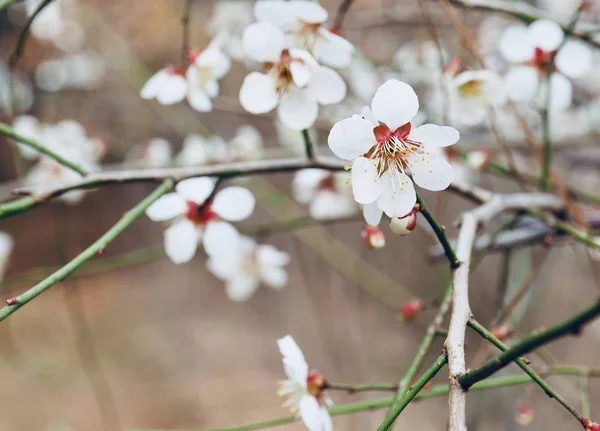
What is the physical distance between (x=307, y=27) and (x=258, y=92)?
0.30 feet

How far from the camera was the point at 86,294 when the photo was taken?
11.9 ft

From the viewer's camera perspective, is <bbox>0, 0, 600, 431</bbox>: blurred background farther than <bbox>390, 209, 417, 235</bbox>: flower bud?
Yes

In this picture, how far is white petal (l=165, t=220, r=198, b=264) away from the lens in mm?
560

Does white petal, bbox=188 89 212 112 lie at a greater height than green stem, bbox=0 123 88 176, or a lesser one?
greater

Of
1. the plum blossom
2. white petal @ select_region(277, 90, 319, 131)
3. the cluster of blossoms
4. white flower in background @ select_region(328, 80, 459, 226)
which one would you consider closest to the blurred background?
the cluster of blossoms

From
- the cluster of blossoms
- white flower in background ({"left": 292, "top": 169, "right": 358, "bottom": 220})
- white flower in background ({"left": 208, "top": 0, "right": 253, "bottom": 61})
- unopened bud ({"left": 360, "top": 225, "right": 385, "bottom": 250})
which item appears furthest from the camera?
white flower in background ({"left": 208, "top": 0, "right": 253, "bottom": 61})

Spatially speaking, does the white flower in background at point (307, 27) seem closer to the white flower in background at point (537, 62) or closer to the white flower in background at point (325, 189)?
the white flower in background at point (537, 62)

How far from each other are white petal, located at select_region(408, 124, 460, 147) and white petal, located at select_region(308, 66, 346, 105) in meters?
0.12

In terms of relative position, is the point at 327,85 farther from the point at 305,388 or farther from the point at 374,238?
the point at 305,388

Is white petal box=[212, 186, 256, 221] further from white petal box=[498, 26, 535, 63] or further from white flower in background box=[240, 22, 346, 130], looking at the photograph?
white petal box=[498, 26, 535, 63]

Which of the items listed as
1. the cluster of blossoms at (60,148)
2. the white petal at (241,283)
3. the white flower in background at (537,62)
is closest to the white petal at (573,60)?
the white flower in background at (537,62)

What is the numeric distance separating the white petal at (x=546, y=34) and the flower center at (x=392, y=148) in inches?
14.1

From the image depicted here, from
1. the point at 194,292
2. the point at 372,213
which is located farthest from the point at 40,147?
the point at 194,292

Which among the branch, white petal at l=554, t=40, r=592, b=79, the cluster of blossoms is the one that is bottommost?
the branch
